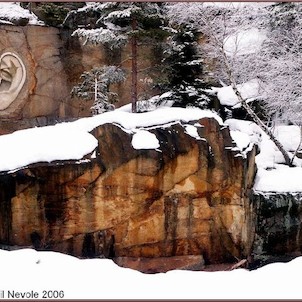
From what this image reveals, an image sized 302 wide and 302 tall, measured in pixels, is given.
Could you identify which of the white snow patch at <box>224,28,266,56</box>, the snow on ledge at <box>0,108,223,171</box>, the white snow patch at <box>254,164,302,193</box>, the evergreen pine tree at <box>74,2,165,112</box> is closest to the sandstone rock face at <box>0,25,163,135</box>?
the evergreen pine tree at <box>74,2,165,112</box>

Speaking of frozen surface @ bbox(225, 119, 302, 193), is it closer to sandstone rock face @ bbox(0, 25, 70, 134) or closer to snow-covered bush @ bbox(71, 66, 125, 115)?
snow-covered bush @ bbox(71, 66, 125, 115)

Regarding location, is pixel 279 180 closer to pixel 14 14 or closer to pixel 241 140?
pixel 241 140

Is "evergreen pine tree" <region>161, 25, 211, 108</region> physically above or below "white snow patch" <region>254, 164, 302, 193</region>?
above

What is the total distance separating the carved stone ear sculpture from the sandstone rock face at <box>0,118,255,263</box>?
5670mm

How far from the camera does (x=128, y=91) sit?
530 inches

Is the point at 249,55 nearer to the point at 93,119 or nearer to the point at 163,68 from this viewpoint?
the point at 163,68

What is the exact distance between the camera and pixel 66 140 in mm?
7312

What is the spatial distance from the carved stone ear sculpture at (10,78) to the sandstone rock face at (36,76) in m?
0.12

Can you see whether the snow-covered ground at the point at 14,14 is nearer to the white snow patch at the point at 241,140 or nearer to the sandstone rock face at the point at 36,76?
the sandstone rock face at the point at 36,76

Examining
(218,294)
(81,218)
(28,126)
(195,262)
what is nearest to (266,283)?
(218,294)

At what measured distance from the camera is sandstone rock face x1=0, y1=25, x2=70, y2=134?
11914 mm

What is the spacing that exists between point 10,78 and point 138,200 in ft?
22.3

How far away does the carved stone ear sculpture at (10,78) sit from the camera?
38.7 ft

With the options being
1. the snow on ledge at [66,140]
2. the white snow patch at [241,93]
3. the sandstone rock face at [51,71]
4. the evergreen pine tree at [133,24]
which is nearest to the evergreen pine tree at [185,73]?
the evergreen pine tree at [133,24]
